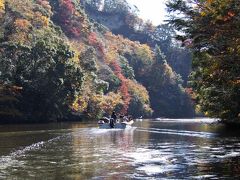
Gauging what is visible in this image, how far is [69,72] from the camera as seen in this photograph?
81750 millimetres

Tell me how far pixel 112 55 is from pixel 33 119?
55625 mm

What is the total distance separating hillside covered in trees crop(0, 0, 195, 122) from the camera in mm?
76688

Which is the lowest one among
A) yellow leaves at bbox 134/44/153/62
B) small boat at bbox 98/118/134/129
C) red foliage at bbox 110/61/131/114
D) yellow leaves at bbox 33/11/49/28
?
small boat at bbox 98/118/134/129

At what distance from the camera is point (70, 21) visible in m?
126

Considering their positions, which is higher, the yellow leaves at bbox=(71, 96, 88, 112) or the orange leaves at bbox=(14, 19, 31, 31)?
the orange leaves at bbox=(14, 19, 31, 31)

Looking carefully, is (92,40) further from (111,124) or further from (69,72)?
(111,124)

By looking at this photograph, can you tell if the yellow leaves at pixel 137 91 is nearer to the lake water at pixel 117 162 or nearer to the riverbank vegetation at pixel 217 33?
the riverbank vegetation at pixel 217 33

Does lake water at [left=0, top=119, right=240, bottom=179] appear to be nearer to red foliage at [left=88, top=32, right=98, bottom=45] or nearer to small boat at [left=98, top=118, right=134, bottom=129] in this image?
small boat at [left=98, top=118, right=134, bottom=129]

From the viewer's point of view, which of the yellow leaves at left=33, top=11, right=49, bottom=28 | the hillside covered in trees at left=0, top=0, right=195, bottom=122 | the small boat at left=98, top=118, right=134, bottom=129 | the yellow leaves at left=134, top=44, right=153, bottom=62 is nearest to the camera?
the small boat at left=98, top=118, right=134, bottom=129

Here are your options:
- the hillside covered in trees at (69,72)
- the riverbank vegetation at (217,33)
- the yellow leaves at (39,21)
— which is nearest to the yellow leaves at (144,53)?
the hillside covered in trees at (69,72)

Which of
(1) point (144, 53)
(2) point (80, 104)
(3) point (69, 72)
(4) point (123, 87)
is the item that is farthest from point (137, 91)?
(3) point (69, 72)

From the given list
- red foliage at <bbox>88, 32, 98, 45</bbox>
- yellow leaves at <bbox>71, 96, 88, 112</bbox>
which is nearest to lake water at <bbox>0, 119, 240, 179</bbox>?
yellow leaves at <bbox>71, 96, 88, 112</bbox>

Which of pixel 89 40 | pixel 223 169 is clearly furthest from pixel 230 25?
pixel 89 40

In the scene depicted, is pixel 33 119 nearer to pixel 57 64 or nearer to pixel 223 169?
pixel 57 64
